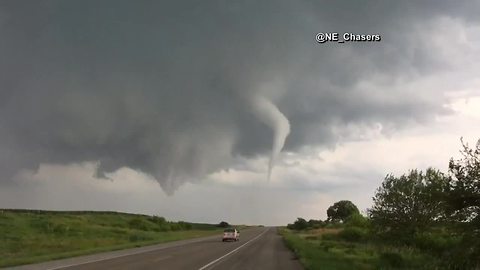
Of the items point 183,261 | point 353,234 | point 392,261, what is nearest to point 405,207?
point 392,261

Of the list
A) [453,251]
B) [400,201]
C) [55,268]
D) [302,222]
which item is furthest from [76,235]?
[302,222]

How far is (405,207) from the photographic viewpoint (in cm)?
4725

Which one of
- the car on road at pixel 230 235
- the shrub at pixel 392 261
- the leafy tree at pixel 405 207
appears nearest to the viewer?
the shrub at pixel 392 261

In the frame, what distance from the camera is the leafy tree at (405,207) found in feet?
150

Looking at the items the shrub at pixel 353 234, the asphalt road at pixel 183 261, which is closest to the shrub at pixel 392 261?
the asphalt road at pixel 183 261

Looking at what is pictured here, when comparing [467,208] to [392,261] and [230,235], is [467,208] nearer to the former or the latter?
[392,261]

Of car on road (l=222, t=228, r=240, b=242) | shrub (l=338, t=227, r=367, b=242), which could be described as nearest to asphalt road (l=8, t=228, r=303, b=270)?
car on road (l=222, t=228, r=240, b=242)

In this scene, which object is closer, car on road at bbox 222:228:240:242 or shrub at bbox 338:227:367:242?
car on road at bbox 222:228:240:242

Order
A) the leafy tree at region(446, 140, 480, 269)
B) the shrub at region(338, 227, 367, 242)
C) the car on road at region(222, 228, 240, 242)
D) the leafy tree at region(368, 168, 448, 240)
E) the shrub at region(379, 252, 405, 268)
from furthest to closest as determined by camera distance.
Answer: the shrub at region(338, 227, 367, 242)
the car on road at region(222, 228, 240, 242)
the leafy tree at region(368, 168, 448, 240)
the shrub at region(379, 252, 405, 268)
the leafy tree at region(446, 140, 480, 269)

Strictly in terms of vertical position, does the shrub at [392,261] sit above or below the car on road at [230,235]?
below

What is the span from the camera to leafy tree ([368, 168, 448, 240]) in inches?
1797

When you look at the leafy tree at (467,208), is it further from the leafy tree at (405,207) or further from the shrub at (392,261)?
the leafy tree at (405,207)

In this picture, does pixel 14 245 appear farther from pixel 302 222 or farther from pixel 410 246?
pixel 302 222

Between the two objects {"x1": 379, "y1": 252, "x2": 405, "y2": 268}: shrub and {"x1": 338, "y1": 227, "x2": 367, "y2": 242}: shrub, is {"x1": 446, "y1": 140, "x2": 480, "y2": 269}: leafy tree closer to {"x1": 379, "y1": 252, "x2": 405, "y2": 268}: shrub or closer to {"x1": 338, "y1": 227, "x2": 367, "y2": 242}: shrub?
{"x1": 379, "y1": 252, "x2": 405, "y2": 268}: shrub
